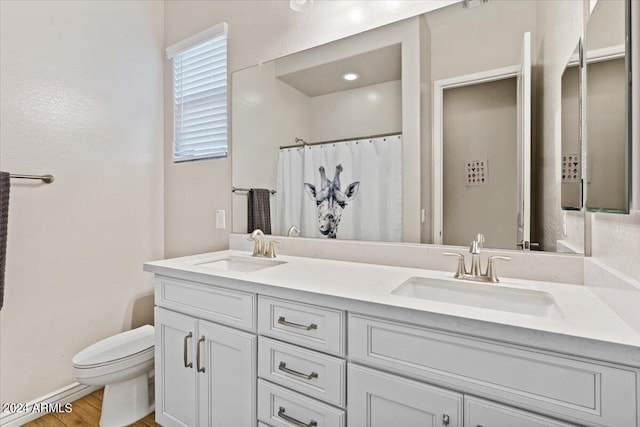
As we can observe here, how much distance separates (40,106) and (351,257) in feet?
6.07

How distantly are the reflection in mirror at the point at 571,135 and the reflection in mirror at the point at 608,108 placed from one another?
0.17 metres

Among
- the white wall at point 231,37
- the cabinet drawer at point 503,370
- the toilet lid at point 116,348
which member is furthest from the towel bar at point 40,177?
the cabinet drawer at point 503,370

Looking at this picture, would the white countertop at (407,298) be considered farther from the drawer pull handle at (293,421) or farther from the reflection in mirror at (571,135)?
the drawer pull handle at (293,421)

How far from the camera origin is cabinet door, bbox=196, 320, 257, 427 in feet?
3.97

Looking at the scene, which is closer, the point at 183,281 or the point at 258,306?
the point at 258,306

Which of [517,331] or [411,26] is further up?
[411,26]

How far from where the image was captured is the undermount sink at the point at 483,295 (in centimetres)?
105

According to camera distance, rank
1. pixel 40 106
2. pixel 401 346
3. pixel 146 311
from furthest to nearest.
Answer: pixel 146 311 < pixel 40 106 < pixel 401 346

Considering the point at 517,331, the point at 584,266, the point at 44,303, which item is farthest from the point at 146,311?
the point at 584,266

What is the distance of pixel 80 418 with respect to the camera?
1.76 meters

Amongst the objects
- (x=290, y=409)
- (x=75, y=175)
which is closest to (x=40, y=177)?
(x=75, y=175)

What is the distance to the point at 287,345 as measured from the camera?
1.12m

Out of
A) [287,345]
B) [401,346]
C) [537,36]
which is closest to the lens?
[401,346]

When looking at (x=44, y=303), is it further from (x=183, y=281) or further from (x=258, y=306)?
(x=258, y=306)
